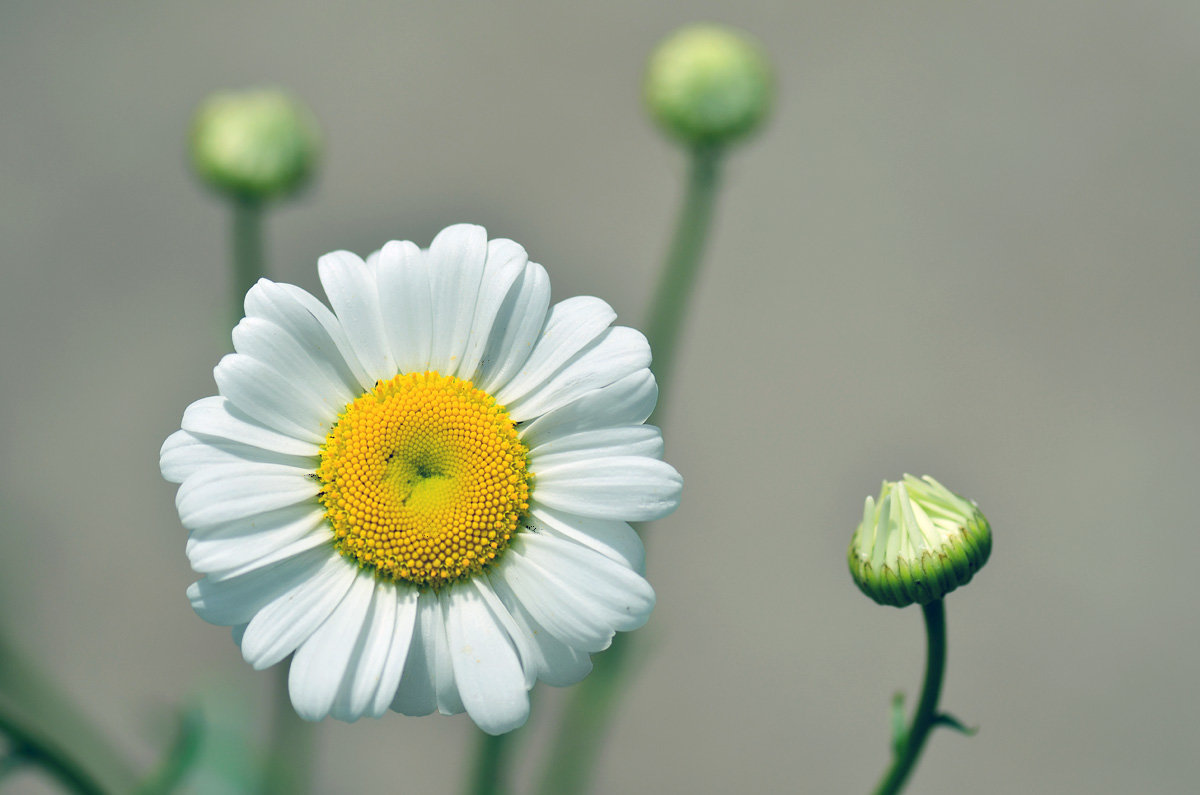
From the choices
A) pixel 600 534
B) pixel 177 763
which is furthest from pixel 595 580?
pixel 177 763

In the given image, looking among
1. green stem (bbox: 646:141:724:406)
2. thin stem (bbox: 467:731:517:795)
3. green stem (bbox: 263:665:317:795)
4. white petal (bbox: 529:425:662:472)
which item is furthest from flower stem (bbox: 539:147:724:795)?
white petal (bbox: 529:425:662:472)

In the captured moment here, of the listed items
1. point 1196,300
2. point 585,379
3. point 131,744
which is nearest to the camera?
point 585,379

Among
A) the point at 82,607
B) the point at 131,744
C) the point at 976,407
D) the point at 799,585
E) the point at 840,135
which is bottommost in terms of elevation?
the point at 131,744

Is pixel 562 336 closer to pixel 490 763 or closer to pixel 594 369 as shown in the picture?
pixel 594 369

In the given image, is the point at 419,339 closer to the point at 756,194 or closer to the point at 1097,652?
the point at 756,194

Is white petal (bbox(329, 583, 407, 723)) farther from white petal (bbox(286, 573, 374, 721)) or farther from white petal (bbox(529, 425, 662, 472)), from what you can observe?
white petal (bbox(529, 425, 662, 472))

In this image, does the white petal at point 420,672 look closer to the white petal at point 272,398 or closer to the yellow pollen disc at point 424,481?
the yellow pollen disc at point 424,481

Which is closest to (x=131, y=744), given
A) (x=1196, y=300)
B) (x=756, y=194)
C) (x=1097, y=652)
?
(x=756, y=194)

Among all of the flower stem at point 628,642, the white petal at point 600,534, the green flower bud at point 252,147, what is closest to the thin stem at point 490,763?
the flower stem at point 628,642

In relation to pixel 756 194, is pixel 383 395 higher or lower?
lower
